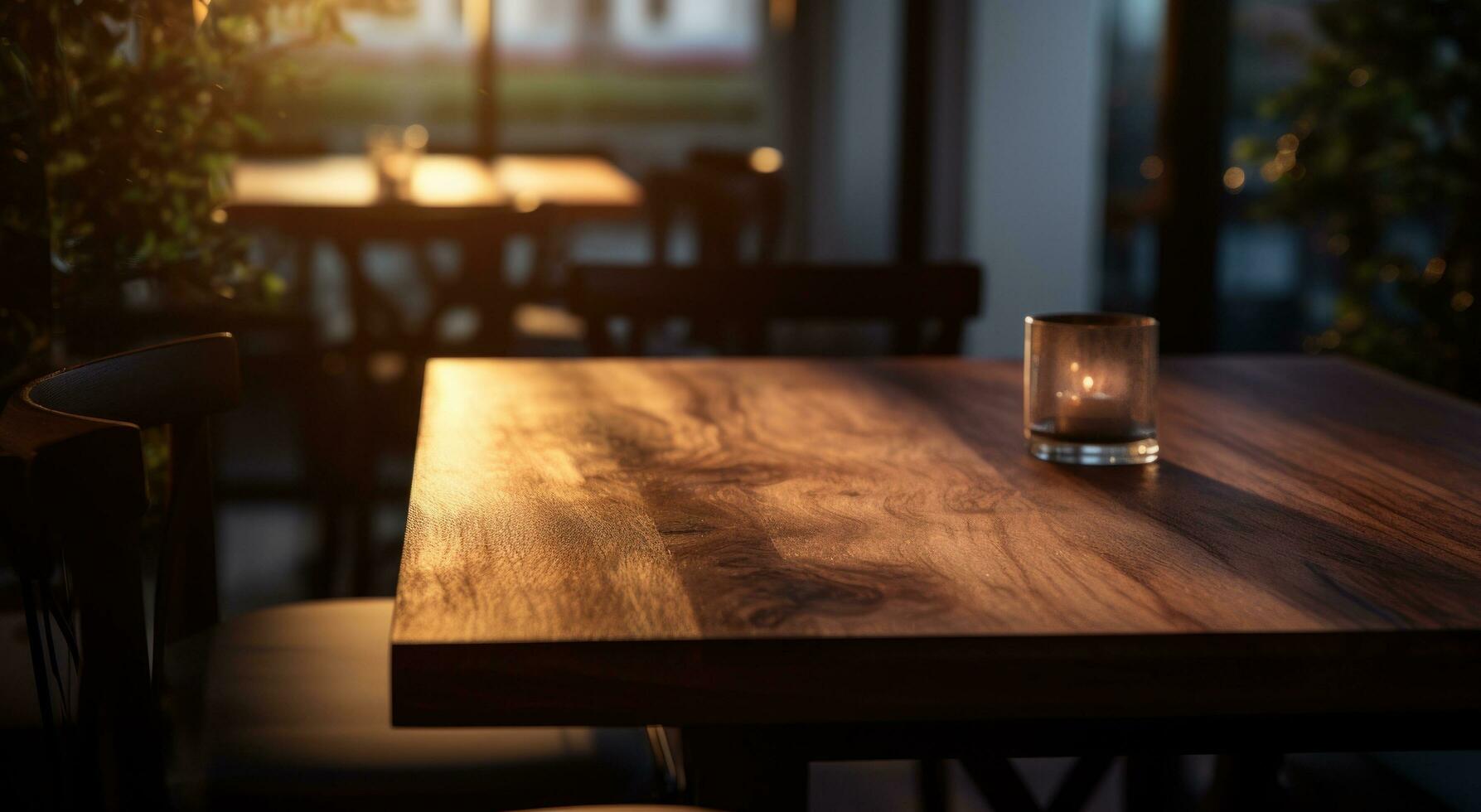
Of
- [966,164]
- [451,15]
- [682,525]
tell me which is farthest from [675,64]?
[682,525]

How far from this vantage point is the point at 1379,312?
10.4 ft

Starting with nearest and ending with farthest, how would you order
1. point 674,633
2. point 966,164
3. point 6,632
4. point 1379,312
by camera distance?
1. point 674,633
2. point 6,632
3. point 1379,312
4. point 966,164

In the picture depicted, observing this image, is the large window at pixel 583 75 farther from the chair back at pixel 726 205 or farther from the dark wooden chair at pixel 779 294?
the dark wooden chair at pixel 779 294

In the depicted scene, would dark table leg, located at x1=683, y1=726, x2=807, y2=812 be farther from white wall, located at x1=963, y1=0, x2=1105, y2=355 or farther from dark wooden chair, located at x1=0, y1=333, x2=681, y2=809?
white wall, located at x1=963, y1=0, x2=1105, y2=355

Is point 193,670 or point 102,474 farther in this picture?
point 193,670

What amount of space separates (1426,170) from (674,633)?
2.62m

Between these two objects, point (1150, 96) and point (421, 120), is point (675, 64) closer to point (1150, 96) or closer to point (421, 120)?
point (421, 120)

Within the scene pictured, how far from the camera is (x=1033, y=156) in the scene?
189 inches

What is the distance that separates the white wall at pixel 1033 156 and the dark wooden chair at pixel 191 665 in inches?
136

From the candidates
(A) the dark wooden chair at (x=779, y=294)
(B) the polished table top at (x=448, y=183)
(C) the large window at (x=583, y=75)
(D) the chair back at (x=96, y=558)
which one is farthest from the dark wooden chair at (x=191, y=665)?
(C) the large window at (x=583, y=75)

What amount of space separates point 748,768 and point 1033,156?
4.18m

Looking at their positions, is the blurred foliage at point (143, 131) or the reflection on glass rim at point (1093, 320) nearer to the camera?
the reflection on glass rim at point (1093, 320)

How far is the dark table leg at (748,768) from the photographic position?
82 centimetres

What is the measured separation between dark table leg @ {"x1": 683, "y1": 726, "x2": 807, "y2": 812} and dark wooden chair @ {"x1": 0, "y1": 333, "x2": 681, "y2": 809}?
13.3 inches
